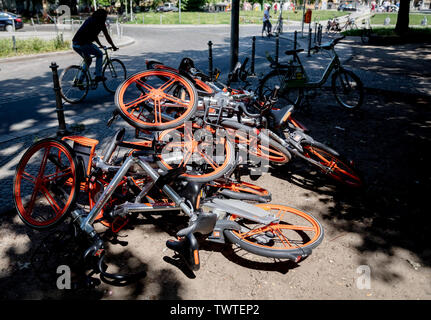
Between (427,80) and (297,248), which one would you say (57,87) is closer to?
(297,248)

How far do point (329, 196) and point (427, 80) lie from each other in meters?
8.69

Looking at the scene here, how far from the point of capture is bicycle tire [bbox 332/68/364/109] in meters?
7.83

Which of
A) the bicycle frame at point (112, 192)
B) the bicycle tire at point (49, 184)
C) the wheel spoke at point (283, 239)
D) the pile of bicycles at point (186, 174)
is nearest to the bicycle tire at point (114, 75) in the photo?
the pile of bicycles at point (186, 174)

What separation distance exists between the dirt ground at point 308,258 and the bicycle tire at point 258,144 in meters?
0.36

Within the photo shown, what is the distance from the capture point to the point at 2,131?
6574 millimetres

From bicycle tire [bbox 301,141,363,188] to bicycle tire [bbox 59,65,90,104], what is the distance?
6.02 meters

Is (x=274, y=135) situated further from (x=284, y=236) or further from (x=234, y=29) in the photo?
(x=234, y=29)

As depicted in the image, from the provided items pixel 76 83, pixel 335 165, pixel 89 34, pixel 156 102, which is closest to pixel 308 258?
pixel 335 165

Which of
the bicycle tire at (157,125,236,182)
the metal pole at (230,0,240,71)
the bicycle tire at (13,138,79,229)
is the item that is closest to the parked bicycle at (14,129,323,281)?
the bicycle tire at (13,138,79,229)

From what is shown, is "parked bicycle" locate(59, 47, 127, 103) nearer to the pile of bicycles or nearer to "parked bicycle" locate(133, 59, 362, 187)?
the pile of bicycles

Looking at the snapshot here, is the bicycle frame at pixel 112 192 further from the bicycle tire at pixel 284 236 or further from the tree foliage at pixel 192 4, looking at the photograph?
the tree foliage at pixel 192 4

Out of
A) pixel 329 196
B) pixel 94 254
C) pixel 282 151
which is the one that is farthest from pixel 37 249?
pixel 329 196

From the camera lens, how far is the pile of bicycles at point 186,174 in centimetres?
328
